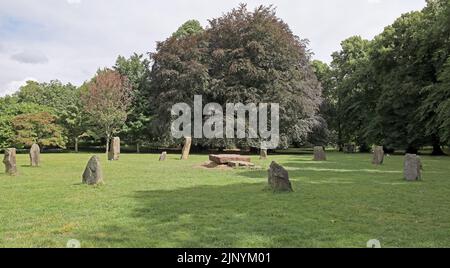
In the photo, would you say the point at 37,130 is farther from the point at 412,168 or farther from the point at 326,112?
the point at 412,168

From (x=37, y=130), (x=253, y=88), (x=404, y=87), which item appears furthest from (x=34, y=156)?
(x=404, y=87)

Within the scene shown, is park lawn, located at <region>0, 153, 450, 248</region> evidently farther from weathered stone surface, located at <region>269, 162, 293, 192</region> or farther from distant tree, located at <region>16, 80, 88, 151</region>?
distant tree, located at <region>16, 80, 88, 151</region>

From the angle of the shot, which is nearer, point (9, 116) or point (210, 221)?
point (210, 221)

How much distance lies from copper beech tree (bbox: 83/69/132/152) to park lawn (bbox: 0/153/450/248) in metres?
28.4

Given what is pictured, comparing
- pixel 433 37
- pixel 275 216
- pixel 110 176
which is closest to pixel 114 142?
pixel 110 176

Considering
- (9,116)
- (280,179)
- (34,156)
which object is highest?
(9,116)

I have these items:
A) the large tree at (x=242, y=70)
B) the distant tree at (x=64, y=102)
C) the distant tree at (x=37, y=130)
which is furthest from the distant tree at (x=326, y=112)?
the distant tree at (x=37, y=130)

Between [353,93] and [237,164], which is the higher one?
[353,93]

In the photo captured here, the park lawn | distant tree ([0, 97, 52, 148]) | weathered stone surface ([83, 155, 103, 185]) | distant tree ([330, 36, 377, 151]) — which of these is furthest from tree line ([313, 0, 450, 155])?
distant tree ([0, 97, 52, 148])

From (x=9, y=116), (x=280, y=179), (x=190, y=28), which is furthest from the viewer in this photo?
(x=190, y=28)

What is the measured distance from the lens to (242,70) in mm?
38750

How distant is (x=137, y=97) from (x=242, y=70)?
13471mm
